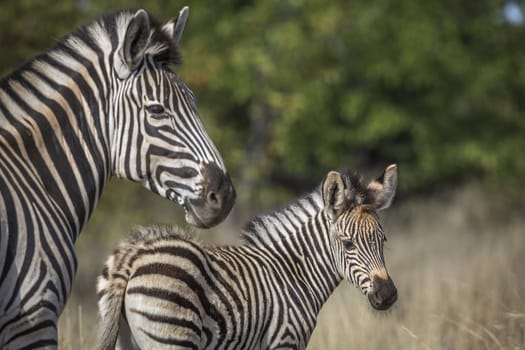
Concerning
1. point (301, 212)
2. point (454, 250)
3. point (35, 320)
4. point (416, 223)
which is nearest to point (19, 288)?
point (35, 320)

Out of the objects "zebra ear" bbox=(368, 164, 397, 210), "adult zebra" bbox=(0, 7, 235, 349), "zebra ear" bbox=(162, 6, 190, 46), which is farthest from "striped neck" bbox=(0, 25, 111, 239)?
"zebra ear" bbox=(368, 164, 397, 210)

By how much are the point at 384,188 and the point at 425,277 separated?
280 inches

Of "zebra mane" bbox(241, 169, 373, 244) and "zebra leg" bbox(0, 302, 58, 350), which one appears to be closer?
"zebra leg" bbox(0, 302, 58, 350)

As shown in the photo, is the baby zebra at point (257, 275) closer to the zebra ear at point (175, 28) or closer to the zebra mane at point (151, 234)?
the zebra mane at point (151, 234)

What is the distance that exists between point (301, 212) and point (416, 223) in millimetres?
16283

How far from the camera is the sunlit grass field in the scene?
8266 mm

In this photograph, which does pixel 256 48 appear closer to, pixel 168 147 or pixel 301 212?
pixel 301 212

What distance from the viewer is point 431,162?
24.1 m

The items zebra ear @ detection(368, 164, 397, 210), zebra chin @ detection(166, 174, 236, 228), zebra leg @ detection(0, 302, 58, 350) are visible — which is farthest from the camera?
zebra ear @ detection(368, 164, 397, 210)

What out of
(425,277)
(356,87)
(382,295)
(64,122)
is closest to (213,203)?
(64,122)

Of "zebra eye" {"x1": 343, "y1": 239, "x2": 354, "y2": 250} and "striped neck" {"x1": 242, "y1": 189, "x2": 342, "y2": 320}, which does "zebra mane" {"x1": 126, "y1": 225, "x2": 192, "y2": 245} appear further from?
"zebra eye" {"x1": 343, "y1": 239, "x2": 354, "y2": 250}

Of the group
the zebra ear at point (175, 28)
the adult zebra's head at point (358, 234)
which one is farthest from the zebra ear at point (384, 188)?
the zebra ear at point (175, 28)

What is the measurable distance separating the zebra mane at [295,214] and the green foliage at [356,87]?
40.5 feet

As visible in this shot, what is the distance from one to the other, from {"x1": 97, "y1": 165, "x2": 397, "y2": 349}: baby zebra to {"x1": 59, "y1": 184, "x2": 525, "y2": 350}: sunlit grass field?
50cm
